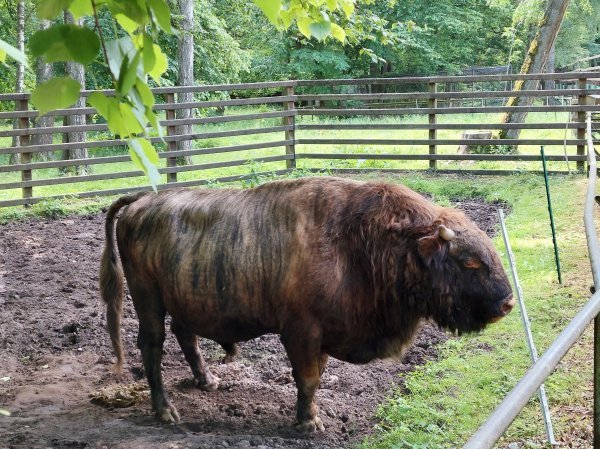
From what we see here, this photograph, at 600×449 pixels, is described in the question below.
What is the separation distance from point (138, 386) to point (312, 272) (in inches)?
68.4

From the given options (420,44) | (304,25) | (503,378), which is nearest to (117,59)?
(304,25)

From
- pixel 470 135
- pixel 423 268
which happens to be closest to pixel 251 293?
pixel 423 268

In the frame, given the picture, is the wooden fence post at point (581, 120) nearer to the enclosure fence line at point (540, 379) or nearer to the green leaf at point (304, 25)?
the green leaf at point (304, 25)

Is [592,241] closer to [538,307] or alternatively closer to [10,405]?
[538,307]

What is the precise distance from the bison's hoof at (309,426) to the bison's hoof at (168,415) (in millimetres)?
832

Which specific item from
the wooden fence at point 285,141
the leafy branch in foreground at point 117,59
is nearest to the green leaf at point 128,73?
the leafy branch in foreground at point 117,59

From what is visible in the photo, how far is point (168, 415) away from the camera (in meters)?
4.98

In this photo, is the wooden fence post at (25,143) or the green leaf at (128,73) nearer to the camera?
the green leaf at (128,73)

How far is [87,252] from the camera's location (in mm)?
9344

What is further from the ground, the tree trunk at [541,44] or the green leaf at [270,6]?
the tree trunk at [541,44]

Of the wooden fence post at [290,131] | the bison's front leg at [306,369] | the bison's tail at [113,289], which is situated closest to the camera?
the bison's front leg at [306,369]

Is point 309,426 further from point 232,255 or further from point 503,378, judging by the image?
point 503,378

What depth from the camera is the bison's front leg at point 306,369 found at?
15.3 feet

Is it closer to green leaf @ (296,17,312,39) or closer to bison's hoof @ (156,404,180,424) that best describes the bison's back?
bison's hoof @ (156,404,180,424)
